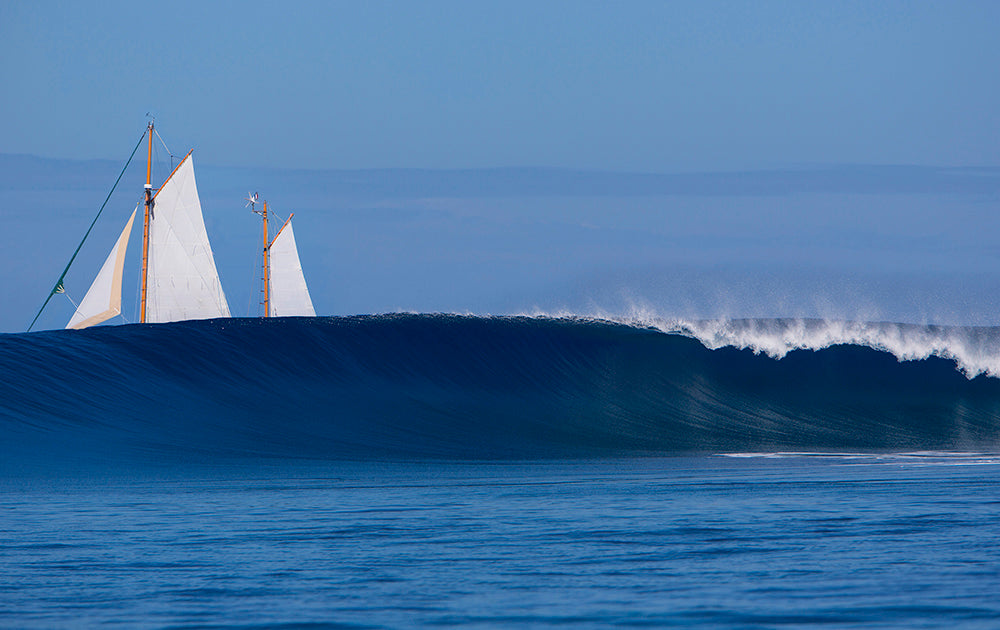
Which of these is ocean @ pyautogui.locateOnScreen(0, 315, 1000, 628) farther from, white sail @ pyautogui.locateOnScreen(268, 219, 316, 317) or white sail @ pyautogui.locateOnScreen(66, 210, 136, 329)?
white sail @ pyautogui.locateOnScreen(268, 219, 316, 317)

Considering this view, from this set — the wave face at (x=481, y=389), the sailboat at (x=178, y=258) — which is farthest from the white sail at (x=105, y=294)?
the wave face at (x=481, y=389)

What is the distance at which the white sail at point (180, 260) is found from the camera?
105 feet

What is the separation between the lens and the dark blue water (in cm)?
490

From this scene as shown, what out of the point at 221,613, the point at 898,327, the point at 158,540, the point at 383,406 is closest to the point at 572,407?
the point at 383,406

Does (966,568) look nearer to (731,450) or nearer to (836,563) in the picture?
(836,563)

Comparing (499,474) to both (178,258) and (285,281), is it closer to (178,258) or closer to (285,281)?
(178,258)

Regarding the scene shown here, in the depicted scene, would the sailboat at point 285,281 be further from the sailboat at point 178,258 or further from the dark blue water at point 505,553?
the dark blue water at point 505,553

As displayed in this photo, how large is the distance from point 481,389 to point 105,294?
12.7 meters

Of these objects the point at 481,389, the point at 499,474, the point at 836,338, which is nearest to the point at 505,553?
the point at 499,474

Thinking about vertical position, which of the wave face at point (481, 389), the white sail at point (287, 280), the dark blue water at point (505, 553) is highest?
the white sail at point (287, 280)

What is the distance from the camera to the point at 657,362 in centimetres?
2358

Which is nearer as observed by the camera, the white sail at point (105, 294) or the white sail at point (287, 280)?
the white sail at point (105, 294)

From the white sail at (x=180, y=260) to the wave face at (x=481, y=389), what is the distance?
986 centimetres

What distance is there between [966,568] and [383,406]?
45.8ft
